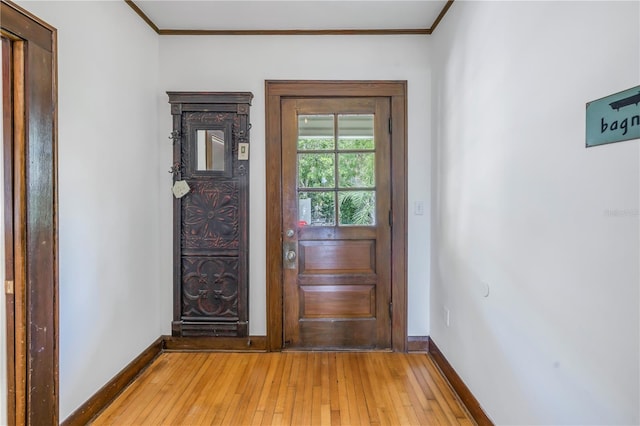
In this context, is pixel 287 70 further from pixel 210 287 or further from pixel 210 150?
pixel 210 287

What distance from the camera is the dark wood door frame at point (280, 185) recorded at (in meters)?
2.74

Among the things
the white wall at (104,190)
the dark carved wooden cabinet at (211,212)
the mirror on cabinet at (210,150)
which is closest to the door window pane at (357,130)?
the dark carved wooden cabinet at (211,212)

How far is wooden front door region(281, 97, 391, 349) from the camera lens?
2.78 meters

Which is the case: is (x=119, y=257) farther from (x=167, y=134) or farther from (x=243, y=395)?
(x=243, y=395)

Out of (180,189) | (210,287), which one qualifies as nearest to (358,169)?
(180,189)

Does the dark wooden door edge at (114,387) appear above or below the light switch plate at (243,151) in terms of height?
below

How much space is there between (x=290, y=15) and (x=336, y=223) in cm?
158

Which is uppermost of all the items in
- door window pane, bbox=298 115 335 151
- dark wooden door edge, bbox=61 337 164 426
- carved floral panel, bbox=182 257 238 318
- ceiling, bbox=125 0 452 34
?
ceiling, bbox=125 0 452 34

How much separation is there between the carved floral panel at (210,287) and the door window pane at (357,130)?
4.36 ft

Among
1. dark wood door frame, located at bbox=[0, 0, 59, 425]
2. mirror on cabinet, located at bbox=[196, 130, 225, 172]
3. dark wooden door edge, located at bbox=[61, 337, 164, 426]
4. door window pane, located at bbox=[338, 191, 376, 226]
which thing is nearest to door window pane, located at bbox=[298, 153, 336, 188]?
door window pane, located at bbox=[338, 191, 376, 226]

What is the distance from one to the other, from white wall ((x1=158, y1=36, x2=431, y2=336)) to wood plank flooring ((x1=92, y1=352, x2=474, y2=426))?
34.6 inches

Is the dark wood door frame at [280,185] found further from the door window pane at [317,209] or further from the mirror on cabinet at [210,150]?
the mirror on cabinet at [210,150]

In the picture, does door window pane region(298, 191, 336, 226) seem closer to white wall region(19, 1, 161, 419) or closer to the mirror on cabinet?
the mirror on cabinet

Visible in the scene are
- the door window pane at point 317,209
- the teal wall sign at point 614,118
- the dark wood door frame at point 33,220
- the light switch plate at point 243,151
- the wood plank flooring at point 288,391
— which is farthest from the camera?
the door window pane at point 317,209
